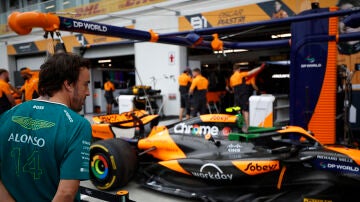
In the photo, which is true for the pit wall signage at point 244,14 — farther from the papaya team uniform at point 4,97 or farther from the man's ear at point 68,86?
the man's ear at point 68,86

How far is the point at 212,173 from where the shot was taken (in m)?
3.34

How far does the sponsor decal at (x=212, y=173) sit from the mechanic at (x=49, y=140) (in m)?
2.24

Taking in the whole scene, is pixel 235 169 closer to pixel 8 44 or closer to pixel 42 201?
pixel 42 201

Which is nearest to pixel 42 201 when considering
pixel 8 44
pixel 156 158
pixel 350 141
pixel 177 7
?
pixel 156 158

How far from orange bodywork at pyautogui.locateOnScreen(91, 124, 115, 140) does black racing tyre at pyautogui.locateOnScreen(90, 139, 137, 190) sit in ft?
2.34

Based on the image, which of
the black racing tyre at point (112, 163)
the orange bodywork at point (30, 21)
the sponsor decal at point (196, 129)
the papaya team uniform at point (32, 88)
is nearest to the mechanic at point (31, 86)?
the papaya team uniform at point (32, 88)

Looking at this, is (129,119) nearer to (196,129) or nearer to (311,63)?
(196,129)

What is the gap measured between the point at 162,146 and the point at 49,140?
2.74 metres

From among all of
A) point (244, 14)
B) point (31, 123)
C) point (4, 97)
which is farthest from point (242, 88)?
point (31, 123)

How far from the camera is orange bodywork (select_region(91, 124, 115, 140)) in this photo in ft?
15.5

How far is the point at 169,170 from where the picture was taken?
3.71 meters

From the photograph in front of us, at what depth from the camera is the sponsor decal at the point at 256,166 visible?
3.09 metres

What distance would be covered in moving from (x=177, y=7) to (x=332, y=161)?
9.84 m

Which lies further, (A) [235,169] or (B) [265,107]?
(B) [265,107]
